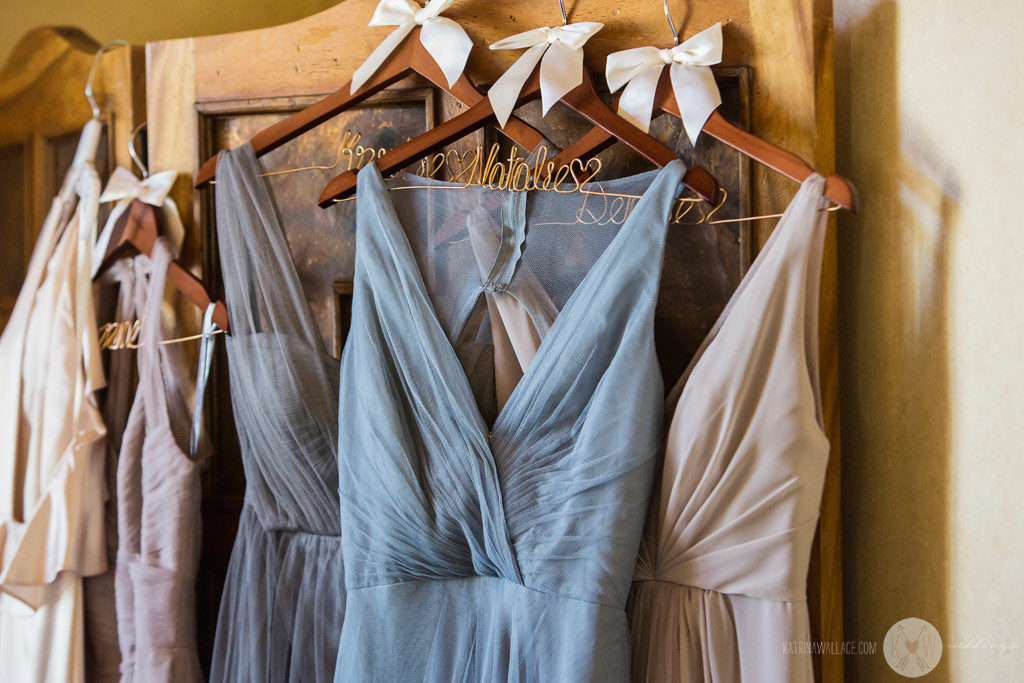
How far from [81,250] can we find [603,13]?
0.82m

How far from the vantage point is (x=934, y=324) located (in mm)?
823

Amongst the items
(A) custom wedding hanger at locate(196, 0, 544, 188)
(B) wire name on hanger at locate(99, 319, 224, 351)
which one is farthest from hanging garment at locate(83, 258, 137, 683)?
(A) custom wedding hanger at locate(196, 0, 544, 188)

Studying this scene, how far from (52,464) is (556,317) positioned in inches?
29.6

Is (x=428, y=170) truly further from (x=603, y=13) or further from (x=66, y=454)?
(x=66, y=454)

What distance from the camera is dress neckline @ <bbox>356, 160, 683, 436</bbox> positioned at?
837 millimetres

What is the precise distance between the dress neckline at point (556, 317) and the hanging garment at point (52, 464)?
1.60 ft

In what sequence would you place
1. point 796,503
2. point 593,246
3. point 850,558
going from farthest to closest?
point 850,558, point 593,246, point 796,503

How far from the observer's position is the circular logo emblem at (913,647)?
0.83m

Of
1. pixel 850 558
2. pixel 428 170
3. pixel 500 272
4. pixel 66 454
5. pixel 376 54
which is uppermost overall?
pixel 376 54

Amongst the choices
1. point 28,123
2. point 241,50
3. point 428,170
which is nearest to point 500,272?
point 428,170

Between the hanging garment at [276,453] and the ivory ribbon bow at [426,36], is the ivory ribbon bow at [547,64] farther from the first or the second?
the hanging garment at [276,453]

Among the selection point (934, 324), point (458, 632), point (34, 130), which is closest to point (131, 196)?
point (34, 130)

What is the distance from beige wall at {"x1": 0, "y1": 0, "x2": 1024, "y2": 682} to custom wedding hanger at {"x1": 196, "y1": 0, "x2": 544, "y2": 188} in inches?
17.0

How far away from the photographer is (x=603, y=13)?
3.16ft
